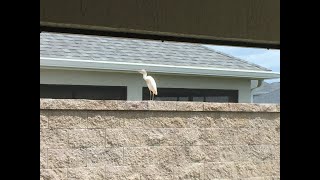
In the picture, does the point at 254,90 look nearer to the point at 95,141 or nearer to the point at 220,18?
the point at 95,141

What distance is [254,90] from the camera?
9.12 m

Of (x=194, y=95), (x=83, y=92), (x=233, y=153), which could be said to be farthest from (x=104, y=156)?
(x=194, y=95)

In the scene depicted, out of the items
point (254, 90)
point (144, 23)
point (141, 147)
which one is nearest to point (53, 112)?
point (141, 147)

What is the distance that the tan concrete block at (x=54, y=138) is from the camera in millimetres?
4570

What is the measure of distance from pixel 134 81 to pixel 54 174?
335 cm

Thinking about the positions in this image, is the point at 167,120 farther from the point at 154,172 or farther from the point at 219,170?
the point at 219,170

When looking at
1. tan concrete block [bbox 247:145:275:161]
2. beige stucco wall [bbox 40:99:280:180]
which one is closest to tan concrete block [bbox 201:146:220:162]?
beige stucco wall [bbox 40:99:280:180]

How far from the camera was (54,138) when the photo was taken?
4609mm

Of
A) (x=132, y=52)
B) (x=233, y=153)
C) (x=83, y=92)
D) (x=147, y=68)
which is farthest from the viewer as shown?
(x=132, y=52)

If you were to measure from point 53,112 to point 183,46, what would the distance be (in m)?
5.33

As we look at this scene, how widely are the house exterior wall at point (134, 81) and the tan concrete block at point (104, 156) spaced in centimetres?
251

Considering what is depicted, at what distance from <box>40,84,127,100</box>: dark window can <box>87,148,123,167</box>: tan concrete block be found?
8.41 feet

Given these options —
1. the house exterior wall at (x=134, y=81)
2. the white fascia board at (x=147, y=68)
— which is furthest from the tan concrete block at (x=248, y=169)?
the house exterior wall at (x=134, y=81)

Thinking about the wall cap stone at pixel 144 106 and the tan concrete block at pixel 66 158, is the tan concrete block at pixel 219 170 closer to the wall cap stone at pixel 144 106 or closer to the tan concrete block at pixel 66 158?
the wall cap stone at pixel 144 106
